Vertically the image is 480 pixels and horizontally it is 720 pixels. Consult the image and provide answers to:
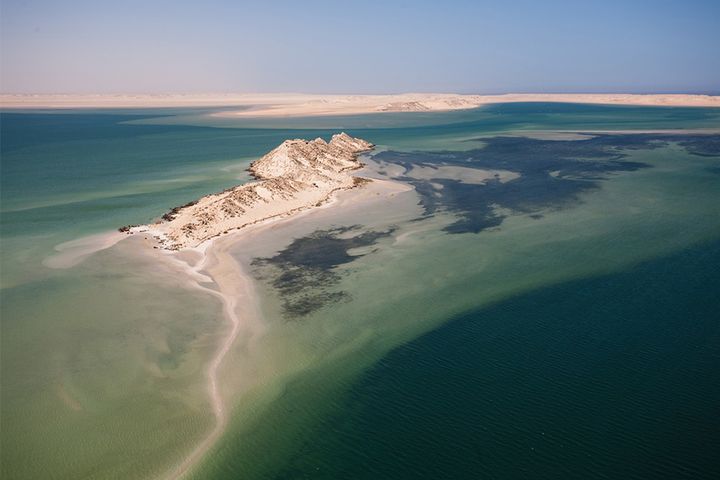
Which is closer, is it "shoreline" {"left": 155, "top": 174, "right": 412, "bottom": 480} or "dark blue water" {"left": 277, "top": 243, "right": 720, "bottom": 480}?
"dark blue water" {"left": 277, "top": 243, "right": 720, "bottom": 480}

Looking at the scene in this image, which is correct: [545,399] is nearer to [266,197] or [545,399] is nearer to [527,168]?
[266,197]

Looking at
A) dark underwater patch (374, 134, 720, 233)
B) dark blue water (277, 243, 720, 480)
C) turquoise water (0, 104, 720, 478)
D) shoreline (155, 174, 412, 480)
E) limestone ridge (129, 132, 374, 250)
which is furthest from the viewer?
dark underwater patch (374, 134, 720, 233)

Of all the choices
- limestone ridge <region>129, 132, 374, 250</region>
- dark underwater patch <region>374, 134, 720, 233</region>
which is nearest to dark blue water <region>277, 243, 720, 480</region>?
dark underwater patch <region>374, 134, 720, 233</region>

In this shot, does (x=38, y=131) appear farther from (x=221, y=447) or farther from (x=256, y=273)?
(x=221, y=447)

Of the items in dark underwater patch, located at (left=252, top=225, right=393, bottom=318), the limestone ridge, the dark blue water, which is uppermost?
the limestone ridge

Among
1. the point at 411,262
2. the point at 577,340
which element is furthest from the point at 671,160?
the point at 577,340

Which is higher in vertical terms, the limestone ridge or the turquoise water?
the limestone ridge

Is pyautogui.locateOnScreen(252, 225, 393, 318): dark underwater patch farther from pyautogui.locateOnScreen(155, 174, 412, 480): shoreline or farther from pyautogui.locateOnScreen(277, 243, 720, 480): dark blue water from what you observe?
pyautogui.locateOnScreen(277, 243, 720, 480): dark blue water

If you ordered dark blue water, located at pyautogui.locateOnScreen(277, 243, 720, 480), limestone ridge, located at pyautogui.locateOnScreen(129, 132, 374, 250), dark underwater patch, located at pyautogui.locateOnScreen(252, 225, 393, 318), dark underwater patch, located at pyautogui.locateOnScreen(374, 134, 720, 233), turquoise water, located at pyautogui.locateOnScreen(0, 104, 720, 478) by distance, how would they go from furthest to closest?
dark underwater patch, located at pyautogui.locateOnScreen(374, 134, 720, 233), limestone ridge, located at pyautogui.locateOnScreen(129, 132, 374, 250), dark underwater patch, located at pyautogui.locateOnScreen(252, 225, 393, 318), turquoise water, located at pyautogui.locateOnScreen(0, 104, 720, 478), dark blue water, located at pyautogui.locateOnScreen(277, 243, 720, 480)
